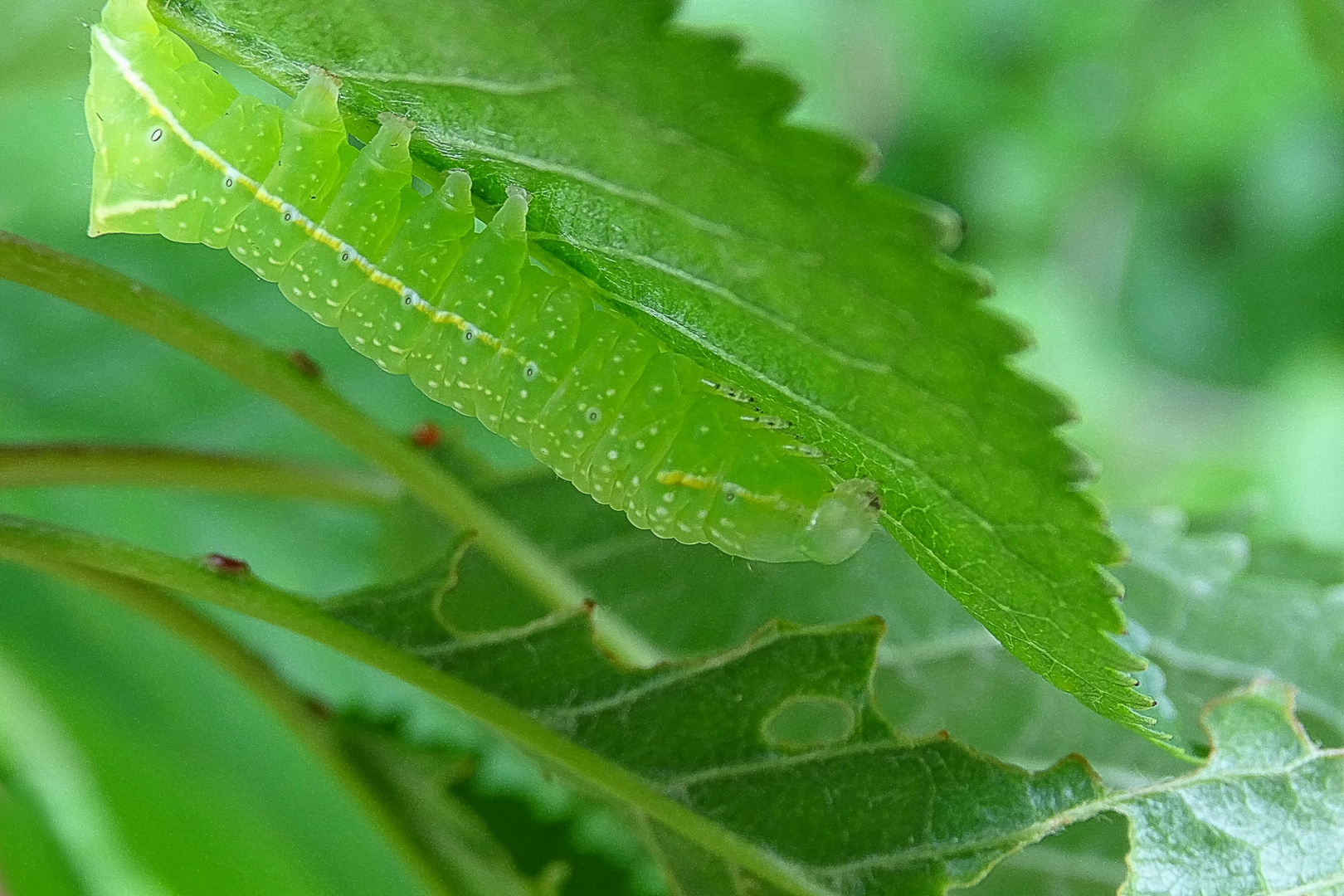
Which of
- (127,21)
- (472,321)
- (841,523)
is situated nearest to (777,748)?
(841,523)

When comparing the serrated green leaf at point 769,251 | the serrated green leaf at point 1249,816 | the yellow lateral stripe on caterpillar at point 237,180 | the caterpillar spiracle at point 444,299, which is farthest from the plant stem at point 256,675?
the serrated green leaf at point 1249,816

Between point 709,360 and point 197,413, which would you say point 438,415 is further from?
point 709,360

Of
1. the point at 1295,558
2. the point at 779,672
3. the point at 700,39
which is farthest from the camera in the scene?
the point at 1295,558

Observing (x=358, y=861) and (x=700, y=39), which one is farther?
(x=358, y=861)

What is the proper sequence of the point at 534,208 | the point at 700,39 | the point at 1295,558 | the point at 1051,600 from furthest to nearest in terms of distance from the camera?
the point at 1295,558
the point at 534,208
the point at 1051,600
the point at 700,39

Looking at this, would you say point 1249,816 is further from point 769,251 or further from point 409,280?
point 409,280

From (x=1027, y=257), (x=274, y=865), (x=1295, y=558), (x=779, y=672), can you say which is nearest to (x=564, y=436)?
(x=779, y=672)
